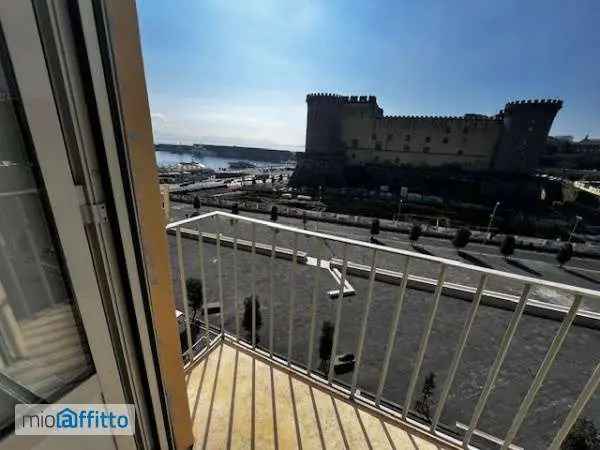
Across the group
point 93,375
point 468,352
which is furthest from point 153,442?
point 468,352

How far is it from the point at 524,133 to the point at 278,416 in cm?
3421

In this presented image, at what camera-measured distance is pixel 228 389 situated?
1771 millimetres

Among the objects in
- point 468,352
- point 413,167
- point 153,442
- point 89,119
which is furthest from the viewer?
point 413,167

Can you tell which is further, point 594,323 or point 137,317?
point 594,323

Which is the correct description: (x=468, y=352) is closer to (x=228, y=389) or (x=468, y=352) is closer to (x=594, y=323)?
(x=594, y=323)

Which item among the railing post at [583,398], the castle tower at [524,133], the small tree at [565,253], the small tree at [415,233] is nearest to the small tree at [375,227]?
the small tree at [415,233]

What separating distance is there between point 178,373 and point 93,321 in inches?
23.0

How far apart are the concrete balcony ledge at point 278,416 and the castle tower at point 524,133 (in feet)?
111

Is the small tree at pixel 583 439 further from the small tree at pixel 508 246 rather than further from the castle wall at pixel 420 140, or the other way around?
the castle wall at pixel 420 140

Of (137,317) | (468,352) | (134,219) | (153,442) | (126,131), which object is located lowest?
(468,352)

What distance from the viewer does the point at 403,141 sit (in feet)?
105

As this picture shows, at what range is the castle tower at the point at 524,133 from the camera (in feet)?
82.6

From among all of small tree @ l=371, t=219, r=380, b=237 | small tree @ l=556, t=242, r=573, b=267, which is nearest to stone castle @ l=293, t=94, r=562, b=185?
small tree @ l=371, t=219, r=380, b=237

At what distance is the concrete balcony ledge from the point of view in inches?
58.6
